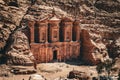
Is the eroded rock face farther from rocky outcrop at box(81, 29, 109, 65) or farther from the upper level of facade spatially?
rocky outcrop at box(81, 29, 109, 65)

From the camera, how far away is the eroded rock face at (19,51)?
56.1m

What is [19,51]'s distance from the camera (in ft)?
188

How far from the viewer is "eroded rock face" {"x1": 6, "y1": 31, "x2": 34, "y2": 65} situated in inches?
2207

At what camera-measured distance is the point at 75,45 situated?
63781 millimetres

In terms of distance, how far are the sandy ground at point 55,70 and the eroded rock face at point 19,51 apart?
8.81 feet

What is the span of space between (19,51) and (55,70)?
6.99 m

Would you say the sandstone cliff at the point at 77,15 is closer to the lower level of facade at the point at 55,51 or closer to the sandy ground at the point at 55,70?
the lower level of facade at the point at 55,51

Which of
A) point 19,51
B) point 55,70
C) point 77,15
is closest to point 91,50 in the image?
point 77,15

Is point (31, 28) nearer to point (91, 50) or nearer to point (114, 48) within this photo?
point (91, 50)

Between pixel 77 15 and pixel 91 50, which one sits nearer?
pixel 91 50

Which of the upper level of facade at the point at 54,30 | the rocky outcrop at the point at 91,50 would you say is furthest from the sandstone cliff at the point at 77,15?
the upper level of facade at the point at 54,30

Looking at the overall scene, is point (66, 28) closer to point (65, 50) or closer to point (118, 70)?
point (65, 50)

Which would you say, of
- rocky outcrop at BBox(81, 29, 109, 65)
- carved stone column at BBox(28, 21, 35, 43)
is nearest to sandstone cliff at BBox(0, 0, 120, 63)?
rocky outcrop at BBox(81, 29, 109, 65)

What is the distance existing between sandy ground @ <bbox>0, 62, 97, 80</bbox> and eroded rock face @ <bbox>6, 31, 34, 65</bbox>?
2.68m
